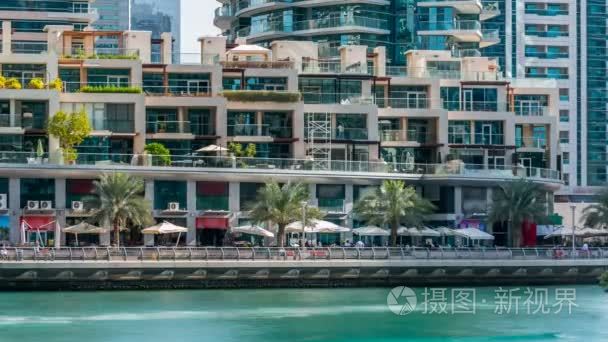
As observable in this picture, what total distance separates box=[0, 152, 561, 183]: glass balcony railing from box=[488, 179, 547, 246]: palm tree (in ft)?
15.9

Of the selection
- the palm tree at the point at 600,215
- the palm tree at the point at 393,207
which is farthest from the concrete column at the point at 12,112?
the palm tree at the point at 600,215

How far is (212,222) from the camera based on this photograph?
113812 millimetres

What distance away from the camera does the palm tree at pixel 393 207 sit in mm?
110562

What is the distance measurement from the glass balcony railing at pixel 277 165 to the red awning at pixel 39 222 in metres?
3.33

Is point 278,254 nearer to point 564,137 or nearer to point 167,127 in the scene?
point 167,127

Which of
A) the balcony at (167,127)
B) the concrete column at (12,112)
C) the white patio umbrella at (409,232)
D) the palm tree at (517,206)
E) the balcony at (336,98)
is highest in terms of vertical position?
the balcony at (336,98)

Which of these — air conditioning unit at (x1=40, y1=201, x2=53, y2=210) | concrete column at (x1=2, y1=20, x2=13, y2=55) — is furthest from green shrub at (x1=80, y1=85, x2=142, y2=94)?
air conditioning unit at (x1=40, y1=201, x2=53, y2=210)

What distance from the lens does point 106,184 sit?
104500 mm

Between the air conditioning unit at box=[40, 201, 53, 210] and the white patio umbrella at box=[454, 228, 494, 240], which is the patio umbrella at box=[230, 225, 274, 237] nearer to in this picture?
the air conditioning unit at box=[40, 201, 53, 210]

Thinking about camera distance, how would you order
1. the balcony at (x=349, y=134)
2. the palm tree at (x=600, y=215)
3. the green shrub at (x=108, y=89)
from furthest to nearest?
the balcony at (x=349, y=134), the green shrub at (x=108, y=89), the palm tree at (x=600, y=215)

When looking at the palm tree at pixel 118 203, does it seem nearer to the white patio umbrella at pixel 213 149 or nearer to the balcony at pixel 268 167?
the balcony at pixel 268 167

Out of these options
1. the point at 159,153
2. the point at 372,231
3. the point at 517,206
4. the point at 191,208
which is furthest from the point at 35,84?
the point at 517,206

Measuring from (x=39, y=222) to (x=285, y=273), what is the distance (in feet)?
65.5

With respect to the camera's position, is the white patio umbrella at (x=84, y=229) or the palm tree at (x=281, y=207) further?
the palm tree at (x=281, y=207)
